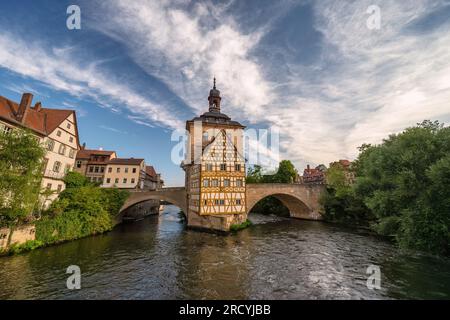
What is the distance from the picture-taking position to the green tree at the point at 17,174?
11945 millimetres

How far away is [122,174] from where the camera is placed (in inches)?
1395

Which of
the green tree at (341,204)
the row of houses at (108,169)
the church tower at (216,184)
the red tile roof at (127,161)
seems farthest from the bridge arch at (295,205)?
the red tile roof at (127,161)

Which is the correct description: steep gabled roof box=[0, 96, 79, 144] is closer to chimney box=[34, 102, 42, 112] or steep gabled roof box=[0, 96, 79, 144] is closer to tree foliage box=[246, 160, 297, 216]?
chimney box=[34, 102, 42, 112]

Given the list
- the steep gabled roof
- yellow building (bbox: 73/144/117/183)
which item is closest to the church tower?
the steep gabled roof

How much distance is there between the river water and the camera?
873 centimetres

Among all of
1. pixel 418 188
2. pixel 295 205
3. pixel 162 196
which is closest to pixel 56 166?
pixel 162 196

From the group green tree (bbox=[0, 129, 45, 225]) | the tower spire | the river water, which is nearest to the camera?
the river water

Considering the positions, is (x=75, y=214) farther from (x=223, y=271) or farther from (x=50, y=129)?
(x=223, y=271)

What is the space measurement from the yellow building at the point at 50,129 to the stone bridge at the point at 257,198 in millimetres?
7982

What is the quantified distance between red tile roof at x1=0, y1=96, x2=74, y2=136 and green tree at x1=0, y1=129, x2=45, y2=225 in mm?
4323

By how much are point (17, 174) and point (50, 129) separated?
8.57 m

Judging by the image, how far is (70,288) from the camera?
29.9 feet
